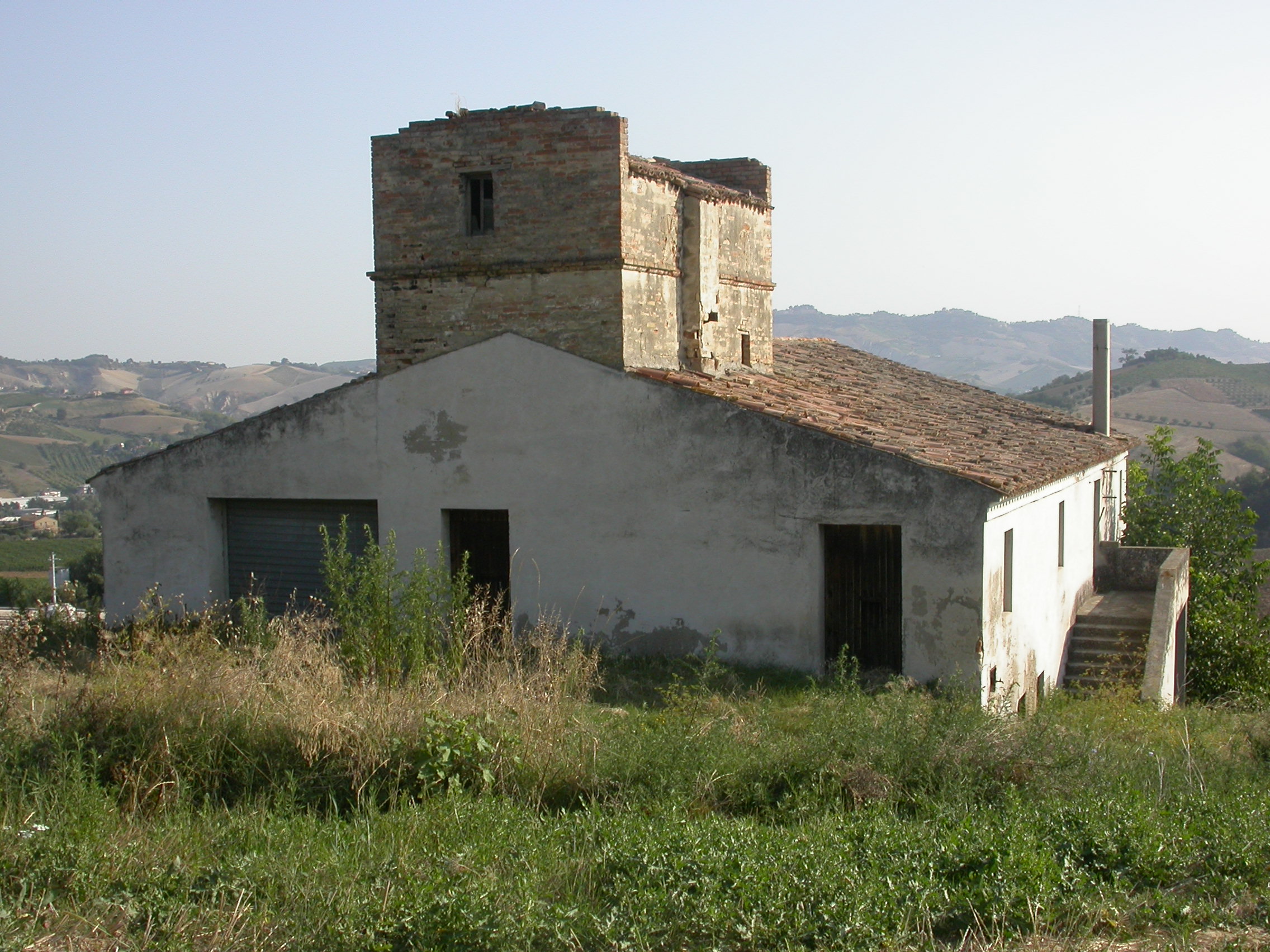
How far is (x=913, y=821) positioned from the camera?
6656mm

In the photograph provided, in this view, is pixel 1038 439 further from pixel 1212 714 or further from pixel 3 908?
pixel 3 908

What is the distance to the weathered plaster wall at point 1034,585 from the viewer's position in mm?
11945

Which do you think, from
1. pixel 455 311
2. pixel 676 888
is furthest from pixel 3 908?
pixel 455 311

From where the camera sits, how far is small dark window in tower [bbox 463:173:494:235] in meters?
14.0

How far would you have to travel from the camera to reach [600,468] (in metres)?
13.1

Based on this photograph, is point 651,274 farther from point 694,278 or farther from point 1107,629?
point 1107,629

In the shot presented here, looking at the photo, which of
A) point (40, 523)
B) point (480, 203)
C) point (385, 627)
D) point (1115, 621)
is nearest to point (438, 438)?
point (480, 203)

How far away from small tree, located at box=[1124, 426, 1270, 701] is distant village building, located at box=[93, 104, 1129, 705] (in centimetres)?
507

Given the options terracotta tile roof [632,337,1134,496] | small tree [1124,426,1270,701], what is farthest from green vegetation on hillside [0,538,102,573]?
small tree [1124,426,1270,701]

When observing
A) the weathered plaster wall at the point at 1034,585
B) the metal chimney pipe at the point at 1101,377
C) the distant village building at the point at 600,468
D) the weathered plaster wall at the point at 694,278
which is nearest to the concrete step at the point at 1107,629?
the weathered plaster wall at the point at 1034,585

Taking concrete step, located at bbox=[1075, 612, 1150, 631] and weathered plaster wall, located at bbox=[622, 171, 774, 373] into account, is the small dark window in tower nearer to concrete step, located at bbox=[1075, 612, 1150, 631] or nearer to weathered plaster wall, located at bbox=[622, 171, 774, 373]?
weathered plaster wall, located at bbox=[622, 171, 774, 373]

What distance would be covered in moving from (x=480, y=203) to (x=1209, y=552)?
1609cm

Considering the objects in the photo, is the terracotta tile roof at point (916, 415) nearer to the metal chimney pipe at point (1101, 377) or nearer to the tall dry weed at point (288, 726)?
the metal chimney pipe at point (1101, 377)

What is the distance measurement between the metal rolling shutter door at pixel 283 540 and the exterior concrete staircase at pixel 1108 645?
9195 millimetres
